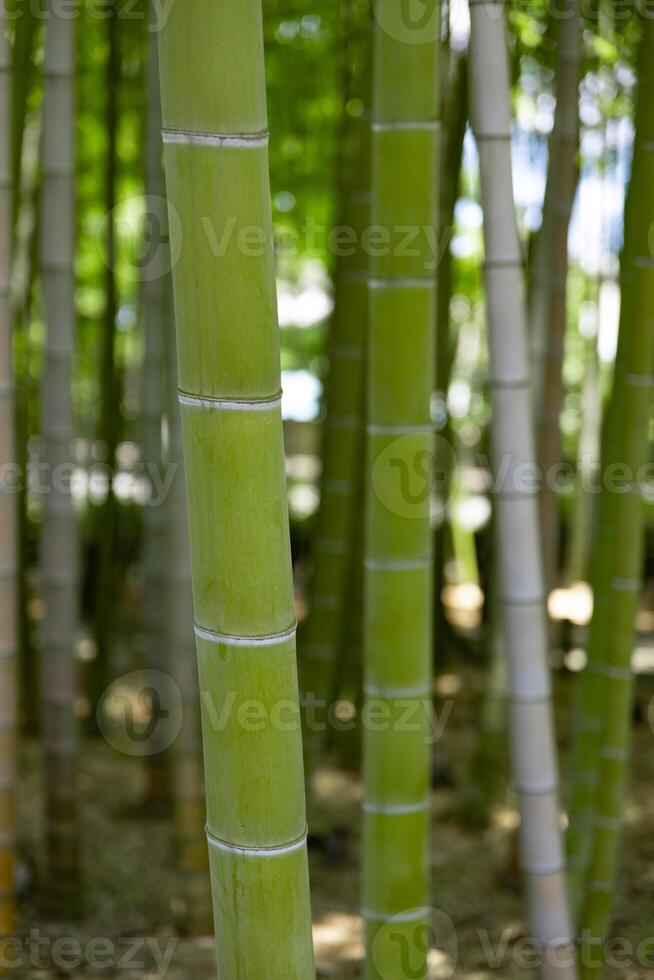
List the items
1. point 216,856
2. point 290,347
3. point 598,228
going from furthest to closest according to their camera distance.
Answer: point 290,347, point 598,228, point 216,856

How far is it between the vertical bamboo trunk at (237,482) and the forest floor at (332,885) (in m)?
1.43

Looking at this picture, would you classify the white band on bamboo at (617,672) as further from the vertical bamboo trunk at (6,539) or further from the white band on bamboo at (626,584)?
the vertical bamboo trunk at (6,539)

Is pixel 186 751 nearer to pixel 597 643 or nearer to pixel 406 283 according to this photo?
pixel 597 643

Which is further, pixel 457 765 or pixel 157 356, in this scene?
pixel 457 765

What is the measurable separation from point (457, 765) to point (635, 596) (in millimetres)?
2032

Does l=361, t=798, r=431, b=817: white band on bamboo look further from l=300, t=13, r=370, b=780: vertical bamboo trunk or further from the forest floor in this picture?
l=300, t=13, r=370, b=780: vertical bamboo trunk

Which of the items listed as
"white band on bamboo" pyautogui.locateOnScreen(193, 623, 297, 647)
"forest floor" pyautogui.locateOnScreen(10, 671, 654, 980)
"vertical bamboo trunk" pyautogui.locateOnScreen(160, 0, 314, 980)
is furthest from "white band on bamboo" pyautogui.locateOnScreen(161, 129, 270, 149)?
"forest floor" pyautogui.locateOnScreen(10, 671, 654, 980)

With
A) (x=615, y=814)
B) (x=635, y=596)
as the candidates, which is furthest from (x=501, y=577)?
(x=615, y=814)

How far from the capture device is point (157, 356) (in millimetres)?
3201

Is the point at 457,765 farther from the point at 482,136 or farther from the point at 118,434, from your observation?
the point at 482,136

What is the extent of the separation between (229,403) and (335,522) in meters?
1.82

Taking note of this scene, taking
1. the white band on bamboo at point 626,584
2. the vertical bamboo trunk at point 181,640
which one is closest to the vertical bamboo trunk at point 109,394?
the vertical bamboo trunk at point 181,640

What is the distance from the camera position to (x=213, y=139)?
104 cm

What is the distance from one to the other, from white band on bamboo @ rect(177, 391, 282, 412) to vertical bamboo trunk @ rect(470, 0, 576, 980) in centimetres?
79
